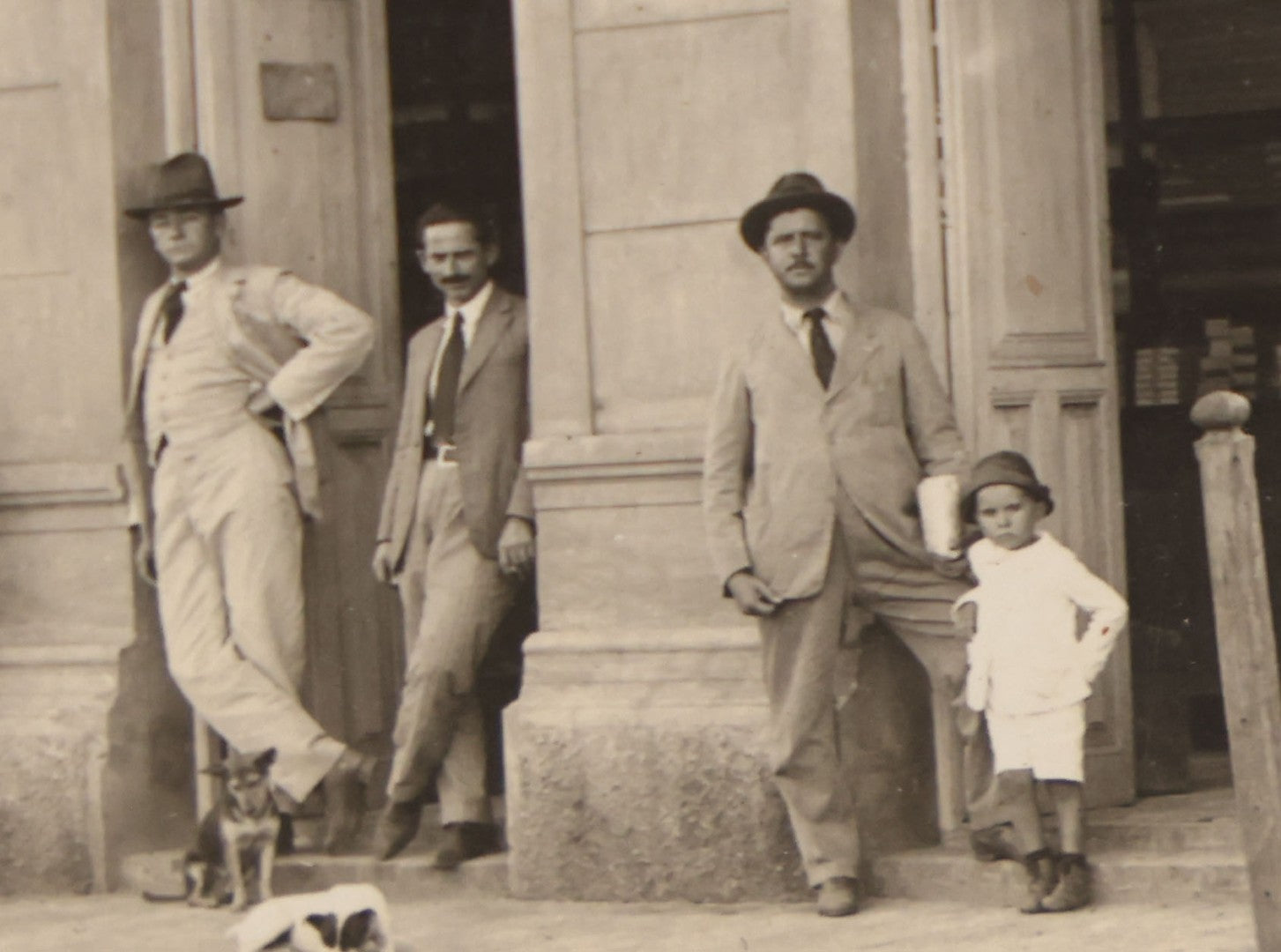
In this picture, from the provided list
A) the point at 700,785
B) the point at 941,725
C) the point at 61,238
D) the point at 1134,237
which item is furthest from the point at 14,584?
the point at 1134,237

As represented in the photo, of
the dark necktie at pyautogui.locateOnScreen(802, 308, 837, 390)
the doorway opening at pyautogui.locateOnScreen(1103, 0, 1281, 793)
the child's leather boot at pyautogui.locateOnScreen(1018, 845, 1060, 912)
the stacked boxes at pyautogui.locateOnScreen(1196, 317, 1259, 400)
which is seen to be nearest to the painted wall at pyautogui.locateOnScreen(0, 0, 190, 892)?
the dark necktie at pyautogui.locateOnScreen(802, 308, 837, 390)

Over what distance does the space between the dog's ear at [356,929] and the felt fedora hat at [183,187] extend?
9.83 feet

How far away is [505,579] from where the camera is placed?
10086 millimetres

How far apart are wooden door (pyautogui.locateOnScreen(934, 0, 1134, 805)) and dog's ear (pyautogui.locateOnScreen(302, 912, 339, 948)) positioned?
8.68ft

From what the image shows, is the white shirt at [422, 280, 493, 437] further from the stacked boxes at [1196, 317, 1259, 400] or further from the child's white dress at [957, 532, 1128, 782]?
the stacked boxes at [1196, 317, 1259, 400]

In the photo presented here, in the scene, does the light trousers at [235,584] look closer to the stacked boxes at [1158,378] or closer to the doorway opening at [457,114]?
the doorway opening at [457,114]

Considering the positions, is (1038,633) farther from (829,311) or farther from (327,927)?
(327,927)

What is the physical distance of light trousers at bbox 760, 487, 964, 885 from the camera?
9133 mm

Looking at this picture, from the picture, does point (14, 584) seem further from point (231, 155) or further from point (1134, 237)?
point (1134, 237)

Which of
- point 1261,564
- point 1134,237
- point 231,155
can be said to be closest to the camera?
point 1261,564

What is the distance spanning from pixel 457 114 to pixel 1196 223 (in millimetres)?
2973

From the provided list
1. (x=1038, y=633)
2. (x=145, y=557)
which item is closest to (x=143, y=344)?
(x=145, y=557)

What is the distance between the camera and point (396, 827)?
396 inches

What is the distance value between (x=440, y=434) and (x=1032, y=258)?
210 centimetres
